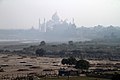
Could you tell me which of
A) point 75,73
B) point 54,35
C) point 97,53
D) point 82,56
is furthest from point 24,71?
point 54,35

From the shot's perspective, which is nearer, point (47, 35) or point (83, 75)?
point (83, 75)

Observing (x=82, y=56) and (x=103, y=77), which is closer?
(x=103, y=77)

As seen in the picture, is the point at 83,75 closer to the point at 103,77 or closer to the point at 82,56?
the point at 103,77

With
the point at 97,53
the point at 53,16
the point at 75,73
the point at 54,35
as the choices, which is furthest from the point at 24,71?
the point at 53,16

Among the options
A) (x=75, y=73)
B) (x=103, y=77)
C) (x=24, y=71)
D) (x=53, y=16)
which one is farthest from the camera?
(x=53, y=16)

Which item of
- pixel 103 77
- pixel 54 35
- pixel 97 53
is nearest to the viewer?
pixel 103 77

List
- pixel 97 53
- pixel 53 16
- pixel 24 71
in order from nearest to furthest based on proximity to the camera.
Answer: pixel 24 71 < pixel 97 53 < pixel 53 16

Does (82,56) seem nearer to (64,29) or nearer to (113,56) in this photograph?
(113,56)

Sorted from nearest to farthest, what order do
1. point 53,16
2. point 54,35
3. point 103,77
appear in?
point 103,77 → point 54,35 → point 53,16

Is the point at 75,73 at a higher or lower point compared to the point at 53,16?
lower
